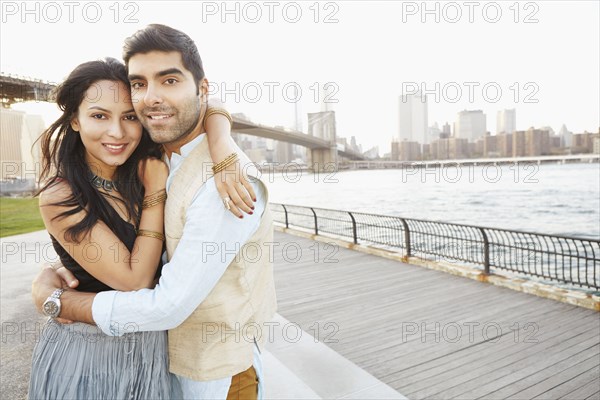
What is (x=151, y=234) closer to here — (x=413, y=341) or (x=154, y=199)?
(x=154, y=199)

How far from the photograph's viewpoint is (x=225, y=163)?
1.18 metres

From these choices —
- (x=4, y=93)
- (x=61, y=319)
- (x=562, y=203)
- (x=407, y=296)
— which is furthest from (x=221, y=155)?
(x=562, y=203)

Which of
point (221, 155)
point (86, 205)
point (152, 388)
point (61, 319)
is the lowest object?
point (152, 388)

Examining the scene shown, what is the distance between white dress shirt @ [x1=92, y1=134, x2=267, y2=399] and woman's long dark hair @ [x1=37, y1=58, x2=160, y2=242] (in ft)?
0.76

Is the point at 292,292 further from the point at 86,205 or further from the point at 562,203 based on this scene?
the point at 562,203

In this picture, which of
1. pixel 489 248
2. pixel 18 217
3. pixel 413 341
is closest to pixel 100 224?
pixel 413 341

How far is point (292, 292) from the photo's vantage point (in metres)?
6.05

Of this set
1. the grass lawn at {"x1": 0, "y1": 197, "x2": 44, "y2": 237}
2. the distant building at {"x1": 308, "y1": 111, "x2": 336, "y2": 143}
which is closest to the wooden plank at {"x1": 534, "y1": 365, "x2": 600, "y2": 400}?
the grass lawn at {"x1": 0, "y1": 197, "x2": 44, "y2": 237}

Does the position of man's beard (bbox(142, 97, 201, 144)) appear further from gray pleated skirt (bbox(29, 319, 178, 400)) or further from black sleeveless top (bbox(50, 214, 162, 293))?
gray pleated skirt (bbox(29, 319, 178, 400))

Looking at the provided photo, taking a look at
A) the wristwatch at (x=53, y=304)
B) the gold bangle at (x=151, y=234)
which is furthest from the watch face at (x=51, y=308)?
the gold bangle at (x=151, y=234)

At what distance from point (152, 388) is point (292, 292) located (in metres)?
4.83

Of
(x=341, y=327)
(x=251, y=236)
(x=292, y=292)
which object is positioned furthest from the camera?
(x=292, y=292)

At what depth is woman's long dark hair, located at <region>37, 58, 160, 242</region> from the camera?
3.88 ft

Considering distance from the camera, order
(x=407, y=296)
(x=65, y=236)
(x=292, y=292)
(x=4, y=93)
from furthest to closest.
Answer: (x=4, y=93)
(x=292, y=292)
(x=407, y=296)
(x=65, y=236)
